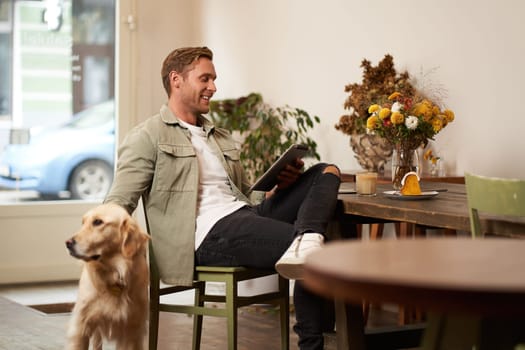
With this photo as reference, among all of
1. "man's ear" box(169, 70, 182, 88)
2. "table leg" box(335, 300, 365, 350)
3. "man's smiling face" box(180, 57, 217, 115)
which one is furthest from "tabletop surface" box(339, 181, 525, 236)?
"man's ear" box(169, 70, 182, 88)

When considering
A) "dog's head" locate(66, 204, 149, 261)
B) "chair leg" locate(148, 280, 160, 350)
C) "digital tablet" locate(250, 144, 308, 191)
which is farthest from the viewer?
"chair leg" locate(148, 280, 160, 350)

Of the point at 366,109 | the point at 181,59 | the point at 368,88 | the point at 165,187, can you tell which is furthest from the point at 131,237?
the point at 368,88

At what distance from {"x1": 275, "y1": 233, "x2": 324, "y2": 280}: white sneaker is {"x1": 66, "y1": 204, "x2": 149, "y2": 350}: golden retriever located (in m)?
0.46

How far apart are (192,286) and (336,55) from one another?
7.20 ft

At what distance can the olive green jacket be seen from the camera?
3.12 metres

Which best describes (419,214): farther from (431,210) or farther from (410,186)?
(410,186)

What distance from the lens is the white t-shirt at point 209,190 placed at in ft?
10.5

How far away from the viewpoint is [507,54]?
3969 millimetres

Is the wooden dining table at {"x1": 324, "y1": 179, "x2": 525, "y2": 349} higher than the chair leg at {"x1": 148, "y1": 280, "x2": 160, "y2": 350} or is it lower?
higher

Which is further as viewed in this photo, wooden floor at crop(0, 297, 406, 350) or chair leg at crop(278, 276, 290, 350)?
wooden floor at crop(0, 297, 406, 350)

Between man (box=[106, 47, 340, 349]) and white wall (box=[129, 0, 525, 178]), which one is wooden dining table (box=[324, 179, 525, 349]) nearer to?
man (box=[106, 47, 340, 349])

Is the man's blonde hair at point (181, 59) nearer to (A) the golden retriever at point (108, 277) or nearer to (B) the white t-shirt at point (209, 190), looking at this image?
(B) the white t-shirt at point (209, 190)

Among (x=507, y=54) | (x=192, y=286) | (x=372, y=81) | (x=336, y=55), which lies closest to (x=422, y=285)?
(x=192, y=286)

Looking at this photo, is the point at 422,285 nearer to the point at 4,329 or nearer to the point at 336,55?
the point at 4,329
